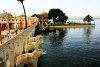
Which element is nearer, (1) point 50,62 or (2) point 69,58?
(1) point 50,62

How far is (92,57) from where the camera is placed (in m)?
52.2

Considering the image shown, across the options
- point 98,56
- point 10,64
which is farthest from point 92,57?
point 10,64

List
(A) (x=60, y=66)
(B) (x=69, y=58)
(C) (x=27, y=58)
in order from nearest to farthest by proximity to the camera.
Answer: (C) (x=27, y=58)
(A) (x=60, y=66)
(B) (x=69, y=58)

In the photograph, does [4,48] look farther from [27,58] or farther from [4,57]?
[27,58]

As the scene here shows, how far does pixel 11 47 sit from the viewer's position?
35.3 m

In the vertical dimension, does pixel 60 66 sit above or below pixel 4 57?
below

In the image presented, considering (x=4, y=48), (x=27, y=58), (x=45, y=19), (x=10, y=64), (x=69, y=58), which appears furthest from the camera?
(x=45, y=19)

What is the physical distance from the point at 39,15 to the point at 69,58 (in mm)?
136784

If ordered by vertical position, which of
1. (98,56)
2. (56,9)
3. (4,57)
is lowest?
(98,56)

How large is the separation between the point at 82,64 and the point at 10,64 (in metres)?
16.4

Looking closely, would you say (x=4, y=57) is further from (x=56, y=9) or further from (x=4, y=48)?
(x=56, y=9)

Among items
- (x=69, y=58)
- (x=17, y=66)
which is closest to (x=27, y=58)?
(x=17, y=66)

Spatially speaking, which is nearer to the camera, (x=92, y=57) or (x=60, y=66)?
(x=60, y=66)

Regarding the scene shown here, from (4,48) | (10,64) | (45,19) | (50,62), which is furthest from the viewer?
(45,19)
